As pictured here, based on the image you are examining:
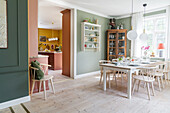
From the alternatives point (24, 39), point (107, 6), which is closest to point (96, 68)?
point (107, 6)

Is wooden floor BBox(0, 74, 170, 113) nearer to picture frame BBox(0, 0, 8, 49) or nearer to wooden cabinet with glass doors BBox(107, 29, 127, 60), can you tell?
picture frame BBox(0, 0, 8, 49)

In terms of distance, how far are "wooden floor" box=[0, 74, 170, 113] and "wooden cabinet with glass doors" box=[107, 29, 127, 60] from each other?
265 centimetres

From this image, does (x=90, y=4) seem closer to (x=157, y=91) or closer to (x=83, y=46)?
(x=83, y=46)

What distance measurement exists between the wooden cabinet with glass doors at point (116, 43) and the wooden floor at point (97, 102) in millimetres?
2651

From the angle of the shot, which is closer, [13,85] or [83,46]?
[13,85]

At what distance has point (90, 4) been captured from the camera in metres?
4.43

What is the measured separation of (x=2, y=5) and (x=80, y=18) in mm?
3004

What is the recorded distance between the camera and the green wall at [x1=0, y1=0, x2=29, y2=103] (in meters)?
2.34

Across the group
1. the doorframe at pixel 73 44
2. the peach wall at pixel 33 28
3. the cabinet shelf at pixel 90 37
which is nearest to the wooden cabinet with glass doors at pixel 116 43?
the cabinet shelf at pixel 90 37

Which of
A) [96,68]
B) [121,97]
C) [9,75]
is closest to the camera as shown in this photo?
[9,75]

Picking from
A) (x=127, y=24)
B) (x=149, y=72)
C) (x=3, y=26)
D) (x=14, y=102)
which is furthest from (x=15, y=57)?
(x=127, y=24)

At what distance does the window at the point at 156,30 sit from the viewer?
15.7 feet

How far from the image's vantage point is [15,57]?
2.46m

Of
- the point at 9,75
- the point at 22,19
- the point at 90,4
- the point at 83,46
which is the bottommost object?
the point at 9,75
